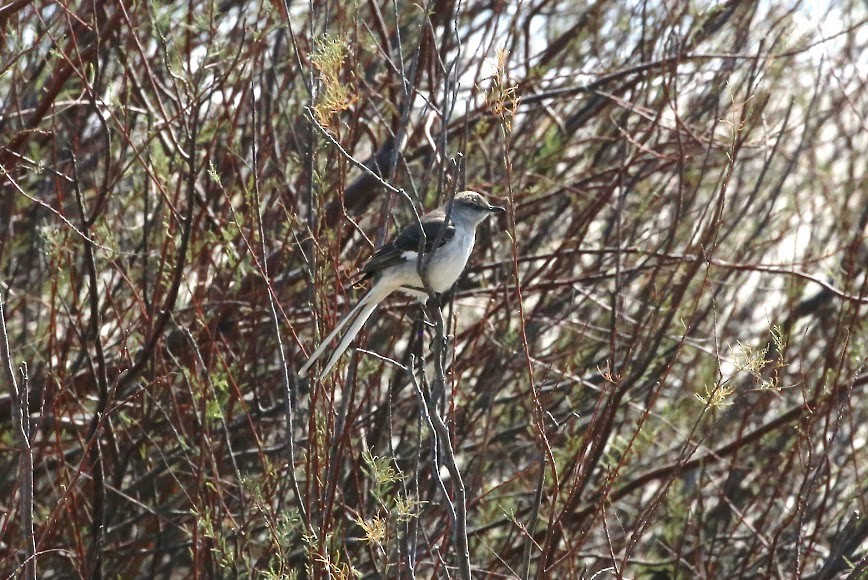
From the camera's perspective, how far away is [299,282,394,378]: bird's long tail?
3506mm

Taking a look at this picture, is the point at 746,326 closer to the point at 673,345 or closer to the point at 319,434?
the point at 673,345

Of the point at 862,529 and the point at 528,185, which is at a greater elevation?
the point at 528,185

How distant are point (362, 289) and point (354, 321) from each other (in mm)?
872

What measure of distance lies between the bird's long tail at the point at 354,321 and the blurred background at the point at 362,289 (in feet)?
0.24

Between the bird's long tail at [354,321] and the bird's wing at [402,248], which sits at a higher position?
the bird's wing at [402,248]

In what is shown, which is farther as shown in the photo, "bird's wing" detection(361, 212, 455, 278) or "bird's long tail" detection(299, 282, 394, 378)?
"bird's wing" detection(361, 212, 455, 278)

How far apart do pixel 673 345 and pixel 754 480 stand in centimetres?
122

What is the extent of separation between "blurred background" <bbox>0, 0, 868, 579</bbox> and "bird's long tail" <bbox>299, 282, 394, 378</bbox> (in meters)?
0.07

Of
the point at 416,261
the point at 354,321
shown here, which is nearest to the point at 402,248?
the point at 416,261

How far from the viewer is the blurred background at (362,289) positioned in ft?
13.8

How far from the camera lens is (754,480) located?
613 centimetres

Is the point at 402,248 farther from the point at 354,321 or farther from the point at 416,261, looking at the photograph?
the point at 354,321

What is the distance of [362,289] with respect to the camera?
4918mm

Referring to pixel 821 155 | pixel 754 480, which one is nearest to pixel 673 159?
pixel 754 480
